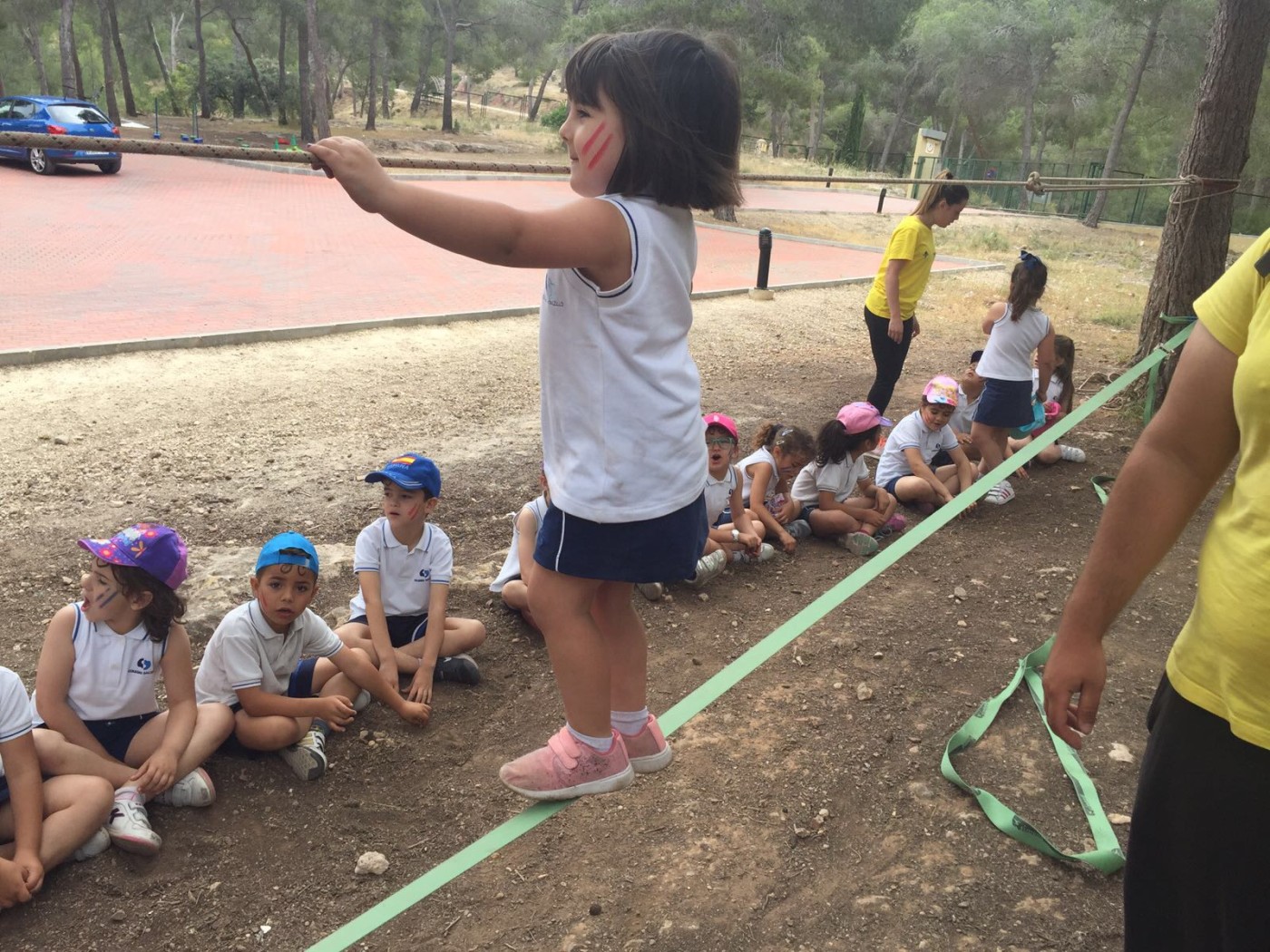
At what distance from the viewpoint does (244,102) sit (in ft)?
128

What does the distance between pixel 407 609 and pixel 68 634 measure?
3.97 ft

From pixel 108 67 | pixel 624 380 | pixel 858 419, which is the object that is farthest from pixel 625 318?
pixel 108 67

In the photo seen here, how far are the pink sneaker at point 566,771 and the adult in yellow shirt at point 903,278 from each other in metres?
4.57

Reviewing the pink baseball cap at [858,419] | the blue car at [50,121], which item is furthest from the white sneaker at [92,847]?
the blue car at [50,121]

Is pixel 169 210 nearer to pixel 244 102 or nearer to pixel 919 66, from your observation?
pixel 244 102

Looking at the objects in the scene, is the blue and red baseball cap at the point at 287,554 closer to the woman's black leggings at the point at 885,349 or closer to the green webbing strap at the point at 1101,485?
the woman's black leggings at the point at 885,349

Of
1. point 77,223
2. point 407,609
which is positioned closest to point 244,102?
point 77,223

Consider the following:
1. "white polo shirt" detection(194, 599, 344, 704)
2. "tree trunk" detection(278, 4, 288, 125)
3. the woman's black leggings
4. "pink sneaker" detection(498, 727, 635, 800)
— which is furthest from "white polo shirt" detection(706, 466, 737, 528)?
"tree trunk" detection(278, 4, 288, 125)

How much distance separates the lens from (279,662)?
3203 millimetres

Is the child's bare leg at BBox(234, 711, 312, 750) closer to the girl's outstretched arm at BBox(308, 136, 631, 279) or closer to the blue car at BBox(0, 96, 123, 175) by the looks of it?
the girl's outstretched arm at BBox(308, 136, 631, 279)

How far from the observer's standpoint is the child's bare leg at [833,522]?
16.9ft

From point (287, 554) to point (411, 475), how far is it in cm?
59

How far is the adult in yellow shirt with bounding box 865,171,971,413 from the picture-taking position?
5879mm

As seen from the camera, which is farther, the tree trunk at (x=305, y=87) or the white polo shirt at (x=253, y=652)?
the tree trunk at (x=305, y=87)
